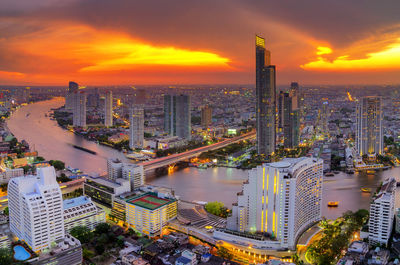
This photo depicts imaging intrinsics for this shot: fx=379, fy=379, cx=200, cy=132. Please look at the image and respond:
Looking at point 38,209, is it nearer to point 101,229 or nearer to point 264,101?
point 101,229

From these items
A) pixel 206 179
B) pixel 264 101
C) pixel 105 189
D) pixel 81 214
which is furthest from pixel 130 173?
pixel 264 101

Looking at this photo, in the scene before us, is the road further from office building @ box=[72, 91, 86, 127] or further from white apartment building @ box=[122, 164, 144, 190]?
office building @ box=[72, 91, 86, 127]

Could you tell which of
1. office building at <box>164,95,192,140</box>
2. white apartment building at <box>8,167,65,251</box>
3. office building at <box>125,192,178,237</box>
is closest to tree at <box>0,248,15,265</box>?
white apartment building at <box>8,167,65,251</box>

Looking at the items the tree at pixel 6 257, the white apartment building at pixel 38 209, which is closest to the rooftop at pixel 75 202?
the white apartment building at pixel 38 209

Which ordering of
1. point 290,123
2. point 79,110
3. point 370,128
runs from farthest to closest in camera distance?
point 79,110 < point 290,123 < point 370,128

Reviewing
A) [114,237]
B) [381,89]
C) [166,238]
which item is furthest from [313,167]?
[381,89]

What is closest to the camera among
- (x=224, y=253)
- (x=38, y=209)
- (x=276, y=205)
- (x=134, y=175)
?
(x=38, y=209)
